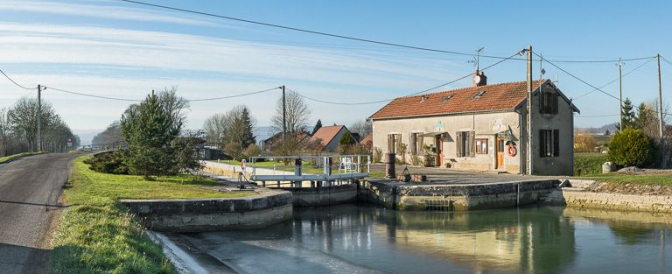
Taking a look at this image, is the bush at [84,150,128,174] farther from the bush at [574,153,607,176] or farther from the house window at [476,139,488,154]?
the bush at [574,153,607,176]

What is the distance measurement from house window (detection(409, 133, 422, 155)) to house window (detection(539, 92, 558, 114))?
7.77 m

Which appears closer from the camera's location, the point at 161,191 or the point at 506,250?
the point at 506,250

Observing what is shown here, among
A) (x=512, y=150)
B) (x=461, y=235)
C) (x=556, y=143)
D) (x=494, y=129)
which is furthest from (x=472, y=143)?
(x=461, y=235)

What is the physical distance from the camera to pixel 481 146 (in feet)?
93.7

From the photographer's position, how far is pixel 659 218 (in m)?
18.2

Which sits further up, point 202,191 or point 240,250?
point 202,191

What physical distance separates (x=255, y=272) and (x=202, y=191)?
7458 mm

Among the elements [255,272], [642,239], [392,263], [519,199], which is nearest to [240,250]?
[255,272]

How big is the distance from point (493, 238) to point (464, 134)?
49.0ft

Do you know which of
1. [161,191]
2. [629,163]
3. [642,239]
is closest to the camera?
[642,239]

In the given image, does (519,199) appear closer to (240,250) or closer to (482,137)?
(482,137)

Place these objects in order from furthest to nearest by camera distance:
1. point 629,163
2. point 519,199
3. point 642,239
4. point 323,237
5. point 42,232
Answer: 1. point 629,163
2. point 519,199
3. point 323,237
4. point 642,239
5. point 42,232

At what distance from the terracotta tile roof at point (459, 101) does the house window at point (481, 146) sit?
5.65 feet

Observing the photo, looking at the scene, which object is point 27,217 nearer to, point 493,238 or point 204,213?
point 204,213
